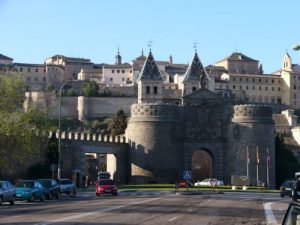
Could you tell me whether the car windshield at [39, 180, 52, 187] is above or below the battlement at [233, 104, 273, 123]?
below

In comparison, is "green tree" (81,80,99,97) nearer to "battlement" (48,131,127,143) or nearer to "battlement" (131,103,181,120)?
"battlement" (48,131,127,143)

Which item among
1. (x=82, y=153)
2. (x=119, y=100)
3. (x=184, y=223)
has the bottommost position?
(x=184, y=223)

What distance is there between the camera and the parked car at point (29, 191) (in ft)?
123

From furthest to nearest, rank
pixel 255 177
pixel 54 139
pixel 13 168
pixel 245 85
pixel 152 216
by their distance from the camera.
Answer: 1. pixel 245 85
2. pixel 255 177
3. pixel 54 139
4. pixel 13 168
5. pixel 152 216

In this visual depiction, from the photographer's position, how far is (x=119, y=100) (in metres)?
156

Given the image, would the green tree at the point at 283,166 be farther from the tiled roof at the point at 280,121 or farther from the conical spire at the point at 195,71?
the tiled roof at the point at 280,121

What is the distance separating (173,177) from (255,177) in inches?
347

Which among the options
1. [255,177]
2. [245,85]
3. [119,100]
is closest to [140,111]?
[255,177]

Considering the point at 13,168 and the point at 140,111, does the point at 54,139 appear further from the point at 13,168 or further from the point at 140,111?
the point at 140,111

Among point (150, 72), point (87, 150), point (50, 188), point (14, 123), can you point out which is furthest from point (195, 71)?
point (50, 188)

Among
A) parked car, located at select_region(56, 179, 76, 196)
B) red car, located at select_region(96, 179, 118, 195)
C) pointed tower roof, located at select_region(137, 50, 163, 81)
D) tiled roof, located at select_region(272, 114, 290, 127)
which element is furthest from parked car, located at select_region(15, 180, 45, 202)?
tiled roof, located at select_region(272, 114, 290, 127)

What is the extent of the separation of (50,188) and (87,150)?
29980mm

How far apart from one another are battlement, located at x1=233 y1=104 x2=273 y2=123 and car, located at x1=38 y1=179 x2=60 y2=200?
36.5 m

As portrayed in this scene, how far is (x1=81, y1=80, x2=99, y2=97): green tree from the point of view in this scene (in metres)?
161
